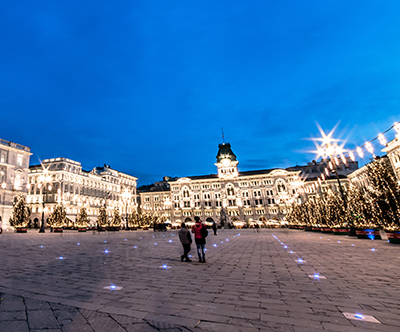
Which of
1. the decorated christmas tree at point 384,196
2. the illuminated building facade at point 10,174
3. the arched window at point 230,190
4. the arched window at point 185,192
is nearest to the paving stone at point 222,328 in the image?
the decorated christmas tree at point 384,196

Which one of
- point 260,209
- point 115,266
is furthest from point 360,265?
point 260,209

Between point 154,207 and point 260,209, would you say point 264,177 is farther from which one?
point 154,207

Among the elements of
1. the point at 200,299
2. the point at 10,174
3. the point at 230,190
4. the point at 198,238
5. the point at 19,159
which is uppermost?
the point at 19,159

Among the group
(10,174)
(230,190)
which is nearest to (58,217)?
(10,174)

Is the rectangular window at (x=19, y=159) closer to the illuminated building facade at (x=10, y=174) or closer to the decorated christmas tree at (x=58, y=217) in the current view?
the illuminated building facade at (x=10, y=174)

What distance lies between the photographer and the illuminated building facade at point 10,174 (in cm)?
4170

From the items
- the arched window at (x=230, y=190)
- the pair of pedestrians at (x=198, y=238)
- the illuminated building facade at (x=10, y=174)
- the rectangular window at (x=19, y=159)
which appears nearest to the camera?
the pair of pedestrians at (x=198, y=238)

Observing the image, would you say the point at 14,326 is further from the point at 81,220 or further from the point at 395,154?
the point at 395,154

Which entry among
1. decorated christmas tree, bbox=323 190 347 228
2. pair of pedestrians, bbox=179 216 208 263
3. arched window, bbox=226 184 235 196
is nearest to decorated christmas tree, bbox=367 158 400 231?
decorated christmas tree, bbox=323 190 347 228

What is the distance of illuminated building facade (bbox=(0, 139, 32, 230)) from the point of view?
41.7 metres

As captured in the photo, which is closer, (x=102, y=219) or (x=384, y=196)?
(x=384, y=196)

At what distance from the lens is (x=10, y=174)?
4381 cm

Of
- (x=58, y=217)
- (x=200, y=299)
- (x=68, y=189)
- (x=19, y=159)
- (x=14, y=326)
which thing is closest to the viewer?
(x=14, y=326)

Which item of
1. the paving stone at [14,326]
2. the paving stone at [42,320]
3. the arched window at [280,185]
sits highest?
the arched window at [280,185]
